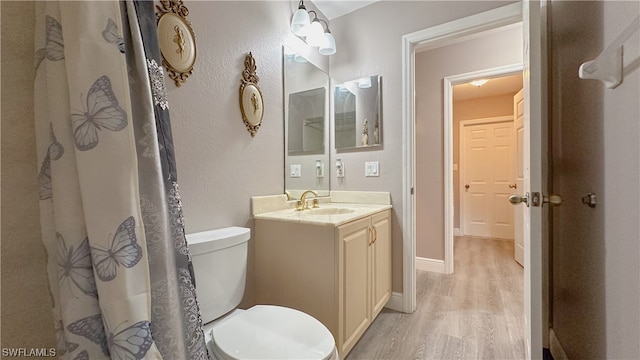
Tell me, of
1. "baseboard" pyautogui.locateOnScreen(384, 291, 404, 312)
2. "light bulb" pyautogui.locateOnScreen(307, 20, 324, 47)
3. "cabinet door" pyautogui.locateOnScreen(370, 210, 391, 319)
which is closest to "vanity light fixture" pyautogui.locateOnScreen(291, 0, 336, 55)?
"light bulb" pyautogui.locateOnScreen(307, 20, 324, 47)

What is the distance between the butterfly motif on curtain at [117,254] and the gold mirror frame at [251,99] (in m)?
1.00

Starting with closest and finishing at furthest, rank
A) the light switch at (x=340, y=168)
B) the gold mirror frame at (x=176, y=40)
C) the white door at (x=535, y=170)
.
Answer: the white door at (x=535, y=170)
the gold mirror frame at (x=176, y=40)
the light switch at (x=340, y=168)

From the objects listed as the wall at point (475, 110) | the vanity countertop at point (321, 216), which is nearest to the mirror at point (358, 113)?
the vanity countertop at point (321, 216)

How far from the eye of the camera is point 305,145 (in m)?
2.03

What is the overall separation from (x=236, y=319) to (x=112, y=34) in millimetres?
1004

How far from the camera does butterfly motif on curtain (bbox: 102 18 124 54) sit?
0.63 meters

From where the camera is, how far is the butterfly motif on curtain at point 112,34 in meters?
0.63

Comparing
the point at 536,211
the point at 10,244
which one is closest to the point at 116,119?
the point at 10,244

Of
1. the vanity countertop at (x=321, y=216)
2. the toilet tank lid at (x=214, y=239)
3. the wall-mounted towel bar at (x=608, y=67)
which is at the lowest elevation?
the toilet tank lid at (x=214, y=239)

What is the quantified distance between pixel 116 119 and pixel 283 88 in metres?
1.30

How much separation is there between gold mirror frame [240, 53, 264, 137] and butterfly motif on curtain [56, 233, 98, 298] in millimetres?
1022

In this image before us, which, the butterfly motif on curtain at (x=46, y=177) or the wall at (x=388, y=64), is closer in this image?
the butterfly motif on curtain at (x=46, y=177)

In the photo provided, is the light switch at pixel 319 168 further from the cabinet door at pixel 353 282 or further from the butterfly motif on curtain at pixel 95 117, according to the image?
the butterfly motif on curtain at pixel 95 117

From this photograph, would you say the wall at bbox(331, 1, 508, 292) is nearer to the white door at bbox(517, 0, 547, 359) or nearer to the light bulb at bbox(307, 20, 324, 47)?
the light bulb at bbox(307, 20, 324, 47)
